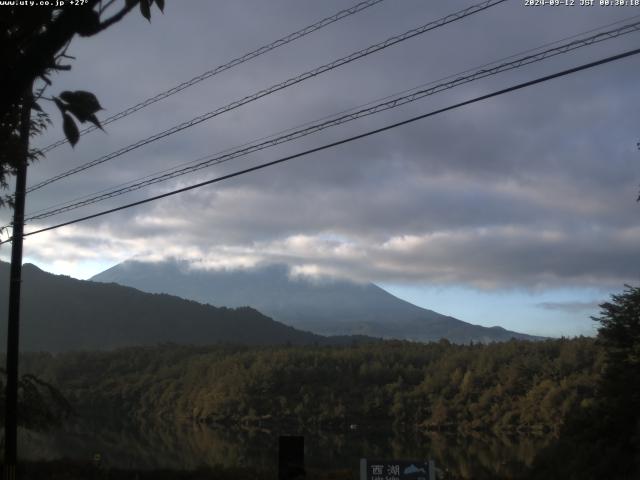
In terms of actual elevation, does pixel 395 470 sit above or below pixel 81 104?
below

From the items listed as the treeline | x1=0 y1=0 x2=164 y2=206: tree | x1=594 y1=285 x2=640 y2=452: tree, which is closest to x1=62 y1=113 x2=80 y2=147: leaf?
x1=0 y1=0 x2=164 y2=206: tree

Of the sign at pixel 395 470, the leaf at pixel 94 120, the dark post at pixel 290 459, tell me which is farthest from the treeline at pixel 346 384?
the leaf at pixel 94 120

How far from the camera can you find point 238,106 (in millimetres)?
14016

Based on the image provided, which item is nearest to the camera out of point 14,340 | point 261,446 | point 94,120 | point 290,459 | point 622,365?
point 94,120

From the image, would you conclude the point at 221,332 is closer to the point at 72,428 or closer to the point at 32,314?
the point at 32,314

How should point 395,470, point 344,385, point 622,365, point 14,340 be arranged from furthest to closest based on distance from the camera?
point 344,385 → point 622,365 → point 14,340 → point 395,470

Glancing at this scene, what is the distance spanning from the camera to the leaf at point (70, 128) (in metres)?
5.11

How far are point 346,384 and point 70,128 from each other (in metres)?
91.1

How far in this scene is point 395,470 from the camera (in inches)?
357

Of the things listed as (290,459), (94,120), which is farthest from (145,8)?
(290,459)

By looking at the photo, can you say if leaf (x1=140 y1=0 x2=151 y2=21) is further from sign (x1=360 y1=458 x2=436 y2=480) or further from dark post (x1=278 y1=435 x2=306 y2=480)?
dark post (x1=278 y1=435 x2=306 y2=480)

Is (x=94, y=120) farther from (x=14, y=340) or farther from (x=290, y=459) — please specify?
(x=14, y=340)

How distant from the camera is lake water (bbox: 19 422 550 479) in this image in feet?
153

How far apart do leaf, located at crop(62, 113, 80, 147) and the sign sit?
5.63 m
